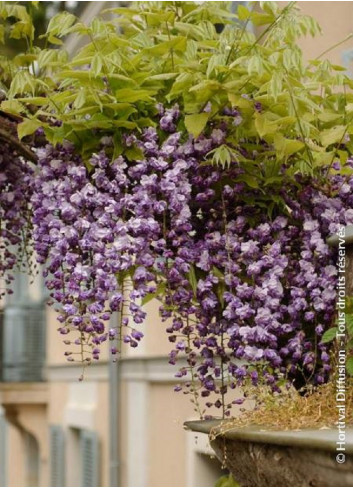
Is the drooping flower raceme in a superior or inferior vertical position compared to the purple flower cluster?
inferior

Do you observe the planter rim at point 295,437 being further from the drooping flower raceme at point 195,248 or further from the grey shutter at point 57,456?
the grey shutter at point 57,456

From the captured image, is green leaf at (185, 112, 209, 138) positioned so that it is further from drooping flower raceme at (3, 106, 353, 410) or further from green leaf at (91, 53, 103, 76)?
green leaf at (91, 53, 103, 76)

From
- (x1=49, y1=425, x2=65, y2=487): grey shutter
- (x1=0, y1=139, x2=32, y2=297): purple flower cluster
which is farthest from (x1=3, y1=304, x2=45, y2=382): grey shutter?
(x1=0, y1=139, x2=32, y2=297): purple flower cluster

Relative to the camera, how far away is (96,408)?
13328 millimetres

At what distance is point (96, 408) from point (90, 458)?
60 cm

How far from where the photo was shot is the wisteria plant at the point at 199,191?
169 inches

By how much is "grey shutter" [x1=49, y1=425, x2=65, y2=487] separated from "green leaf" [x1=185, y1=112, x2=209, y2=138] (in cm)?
1104

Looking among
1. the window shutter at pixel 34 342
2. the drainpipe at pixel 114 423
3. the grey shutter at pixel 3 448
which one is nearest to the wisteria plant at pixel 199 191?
the drainpipe at pixel 114 423

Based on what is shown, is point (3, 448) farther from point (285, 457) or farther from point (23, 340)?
point (285, 457)

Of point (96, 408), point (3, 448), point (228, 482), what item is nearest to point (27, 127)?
point (228, 482)

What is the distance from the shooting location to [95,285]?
14.3 feet

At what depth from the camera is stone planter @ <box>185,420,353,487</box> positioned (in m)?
3.34

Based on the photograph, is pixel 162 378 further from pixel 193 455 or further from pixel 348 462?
pixel 348 462

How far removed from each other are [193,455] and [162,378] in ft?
3.39
